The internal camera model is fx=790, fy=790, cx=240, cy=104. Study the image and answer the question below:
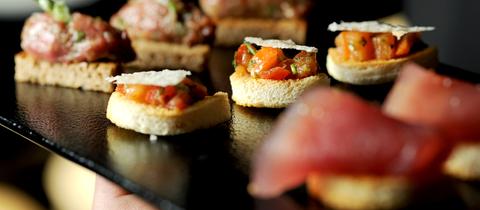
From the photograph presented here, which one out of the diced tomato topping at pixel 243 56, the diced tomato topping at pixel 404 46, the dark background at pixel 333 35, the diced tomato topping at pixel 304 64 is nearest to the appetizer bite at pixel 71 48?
the dark background at pixel 333 35

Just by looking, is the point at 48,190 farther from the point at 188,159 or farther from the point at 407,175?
the point at 407,175

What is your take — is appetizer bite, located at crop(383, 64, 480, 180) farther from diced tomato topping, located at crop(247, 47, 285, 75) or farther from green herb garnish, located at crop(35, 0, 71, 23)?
green herb garnish, located at crop(35, 0, 71, 23)

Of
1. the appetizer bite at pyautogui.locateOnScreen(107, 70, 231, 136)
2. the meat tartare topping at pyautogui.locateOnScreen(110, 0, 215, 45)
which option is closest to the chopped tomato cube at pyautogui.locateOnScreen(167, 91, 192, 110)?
the appetizer bite at pyautogui.locateOnScreen(107, 70, 231, 136)

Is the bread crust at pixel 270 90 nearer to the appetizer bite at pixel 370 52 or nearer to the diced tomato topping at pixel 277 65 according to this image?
the diced tomato topping at pixel 277 65

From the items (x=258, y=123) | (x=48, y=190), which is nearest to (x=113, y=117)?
(x=258, y=123)

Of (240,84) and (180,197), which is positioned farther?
(240,84)

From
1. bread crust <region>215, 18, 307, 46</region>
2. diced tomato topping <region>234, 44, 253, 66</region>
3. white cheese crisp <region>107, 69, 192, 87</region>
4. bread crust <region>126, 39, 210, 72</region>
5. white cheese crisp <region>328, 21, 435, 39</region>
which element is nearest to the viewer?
white cheese crisp <region>107, 69, 192, 87</region>

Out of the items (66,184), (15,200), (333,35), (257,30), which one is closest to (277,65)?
(333,35)
